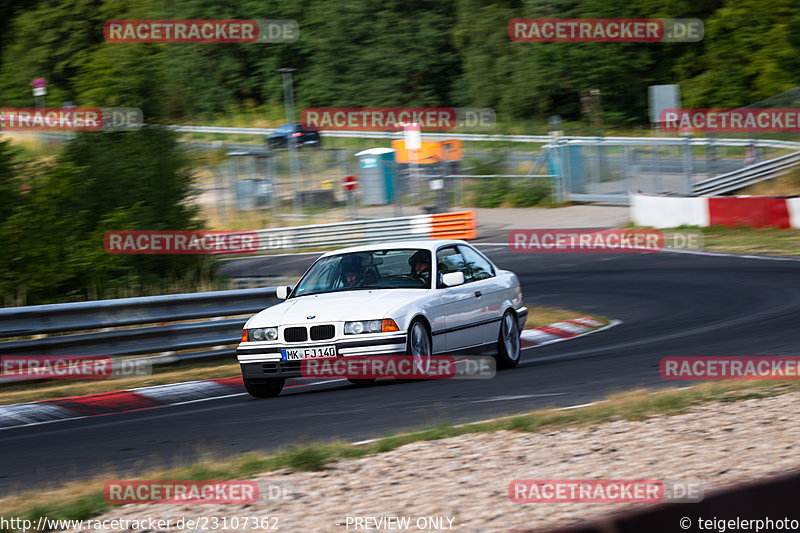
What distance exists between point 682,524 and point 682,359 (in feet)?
24.1

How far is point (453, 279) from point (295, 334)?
1640mm

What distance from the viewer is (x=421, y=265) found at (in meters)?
10.9

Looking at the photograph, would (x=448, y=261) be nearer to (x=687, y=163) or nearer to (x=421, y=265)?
(x=421, y=265)

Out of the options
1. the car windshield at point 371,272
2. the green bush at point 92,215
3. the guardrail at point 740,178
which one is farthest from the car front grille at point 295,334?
the guardrail at point 740,178

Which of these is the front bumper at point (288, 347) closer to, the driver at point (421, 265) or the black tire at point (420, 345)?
the black tire at point (420, 345)

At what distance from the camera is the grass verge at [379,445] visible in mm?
5719

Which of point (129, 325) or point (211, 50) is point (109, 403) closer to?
point (129, 325)

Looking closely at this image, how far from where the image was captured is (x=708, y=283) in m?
18.5

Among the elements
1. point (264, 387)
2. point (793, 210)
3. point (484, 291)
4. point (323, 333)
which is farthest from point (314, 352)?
point (793, 210)

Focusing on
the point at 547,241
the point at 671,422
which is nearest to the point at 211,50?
the point at 547,241

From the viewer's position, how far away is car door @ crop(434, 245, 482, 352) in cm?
1062

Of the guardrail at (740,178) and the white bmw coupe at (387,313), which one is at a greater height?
the guardrail at (740,178)

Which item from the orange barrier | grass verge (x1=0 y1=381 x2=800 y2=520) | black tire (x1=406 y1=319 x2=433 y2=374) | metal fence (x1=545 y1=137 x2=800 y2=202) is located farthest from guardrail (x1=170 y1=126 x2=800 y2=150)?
grass verge (x1=0 y1=381 x2=800 y2=520)

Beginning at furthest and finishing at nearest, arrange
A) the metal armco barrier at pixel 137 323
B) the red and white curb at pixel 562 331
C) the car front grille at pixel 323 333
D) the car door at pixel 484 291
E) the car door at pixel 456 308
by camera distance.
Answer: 1. the red and white curb at pixel 562 331
2. the metal armco barrier at pixel 137 323
3. the car door at pixel 484 291
4. the car door at pixel 456 308
5. the car front grille at pixel 323 333
